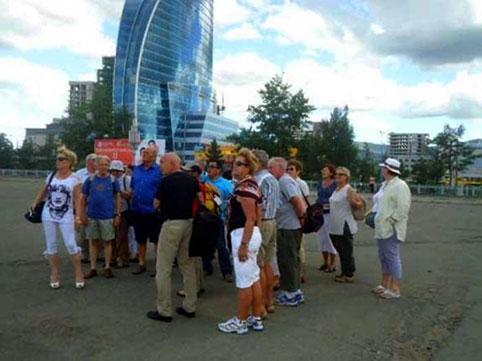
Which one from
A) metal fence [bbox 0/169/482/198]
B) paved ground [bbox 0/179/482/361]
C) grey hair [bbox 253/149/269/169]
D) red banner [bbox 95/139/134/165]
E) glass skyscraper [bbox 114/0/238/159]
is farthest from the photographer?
glass skyscraper [bbox 114/0/238/159]

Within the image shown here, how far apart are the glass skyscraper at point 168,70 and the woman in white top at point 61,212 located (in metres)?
109

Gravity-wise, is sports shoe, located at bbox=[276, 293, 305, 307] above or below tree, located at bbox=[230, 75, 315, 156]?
below

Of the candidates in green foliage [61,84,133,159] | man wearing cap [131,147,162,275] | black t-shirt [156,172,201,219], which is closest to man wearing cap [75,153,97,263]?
man wearing cap [131,147,162,275]

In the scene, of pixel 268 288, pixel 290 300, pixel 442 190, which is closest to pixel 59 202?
pixel 268 288

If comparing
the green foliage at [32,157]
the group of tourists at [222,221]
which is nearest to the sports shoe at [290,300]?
the group of tourists at [222,221]

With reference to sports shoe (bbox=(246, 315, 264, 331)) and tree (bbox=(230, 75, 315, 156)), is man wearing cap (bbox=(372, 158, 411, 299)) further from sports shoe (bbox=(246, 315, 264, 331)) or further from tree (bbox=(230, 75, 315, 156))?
tree (bbox=(230, 75, 315, 156))

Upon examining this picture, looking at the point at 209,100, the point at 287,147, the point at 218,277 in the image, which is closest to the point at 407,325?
the point at 218,277

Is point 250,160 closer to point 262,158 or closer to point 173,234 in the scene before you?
point 262,158

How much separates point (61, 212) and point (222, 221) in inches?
90.6

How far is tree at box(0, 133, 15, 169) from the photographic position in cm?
8669

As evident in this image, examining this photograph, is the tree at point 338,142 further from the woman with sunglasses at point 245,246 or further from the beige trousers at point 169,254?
the woman with sunglasses at point 245,246

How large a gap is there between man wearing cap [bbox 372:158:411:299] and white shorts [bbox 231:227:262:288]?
2.44 m

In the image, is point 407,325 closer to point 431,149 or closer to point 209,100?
point 431,149

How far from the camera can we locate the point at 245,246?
5398mm
